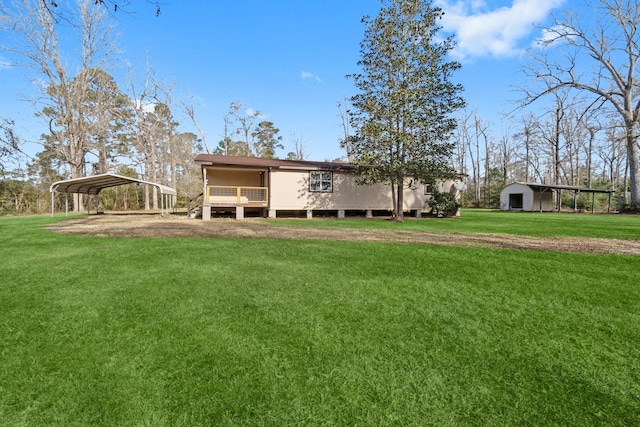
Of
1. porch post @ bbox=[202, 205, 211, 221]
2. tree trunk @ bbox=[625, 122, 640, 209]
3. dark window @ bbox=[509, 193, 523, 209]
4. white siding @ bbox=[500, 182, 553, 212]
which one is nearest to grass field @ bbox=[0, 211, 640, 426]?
porch post @ bbox=[202, 205, 211, 221]

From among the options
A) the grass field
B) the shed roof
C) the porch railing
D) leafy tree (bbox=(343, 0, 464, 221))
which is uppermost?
leafy tree (bbox=(343, 0, 464, 221))

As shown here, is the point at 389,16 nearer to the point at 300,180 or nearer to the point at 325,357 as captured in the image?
the point at 300,180

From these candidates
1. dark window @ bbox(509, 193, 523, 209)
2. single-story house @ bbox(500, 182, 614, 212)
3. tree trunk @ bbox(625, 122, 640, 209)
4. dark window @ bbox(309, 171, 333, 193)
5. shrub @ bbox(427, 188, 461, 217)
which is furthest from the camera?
dark window @ bbox(509, 193, 523, 209)

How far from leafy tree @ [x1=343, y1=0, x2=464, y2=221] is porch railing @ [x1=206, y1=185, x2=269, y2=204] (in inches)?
197

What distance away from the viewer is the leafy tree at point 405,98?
44.7ft

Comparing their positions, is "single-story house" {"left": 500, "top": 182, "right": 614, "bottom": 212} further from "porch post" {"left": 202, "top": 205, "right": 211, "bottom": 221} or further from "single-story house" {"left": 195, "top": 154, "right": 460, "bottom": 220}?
"porch post" {"left": 202, "top": 205, "right": 211, "bottom": 221}

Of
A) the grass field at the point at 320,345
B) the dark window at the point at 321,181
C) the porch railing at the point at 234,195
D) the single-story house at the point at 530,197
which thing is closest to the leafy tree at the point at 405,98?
the dark window at the point at 321,181

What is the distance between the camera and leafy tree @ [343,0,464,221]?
1362 centimetres

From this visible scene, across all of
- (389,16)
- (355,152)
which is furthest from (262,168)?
(389,16)

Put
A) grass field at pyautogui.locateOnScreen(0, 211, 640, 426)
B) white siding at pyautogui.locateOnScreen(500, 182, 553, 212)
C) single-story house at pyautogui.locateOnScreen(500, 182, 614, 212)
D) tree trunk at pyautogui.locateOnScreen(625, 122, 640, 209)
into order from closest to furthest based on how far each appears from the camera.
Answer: grass field at pyautogui.locateOnScreen(0, 211, 640, 426), tree trunk at pyautogui.locateOnScreen(625, 122, 640, 209), single-story house at pyautogui.locateOnScreen(500, 182, 614, 212), white siding at pyautogui.locateOnScreen(500, 182, 553, 212)

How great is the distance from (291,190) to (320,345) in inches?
532

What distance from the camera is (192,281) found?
4148 mm

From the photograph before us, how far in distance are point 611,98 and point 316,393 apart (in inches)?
1197

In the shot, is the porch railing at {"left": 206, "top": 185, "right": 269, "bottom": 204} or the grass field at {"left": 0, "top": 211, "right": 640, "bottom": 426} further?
the porch railing at {"left": 206, "top": 185, "right": 269, "bottom": 204}
